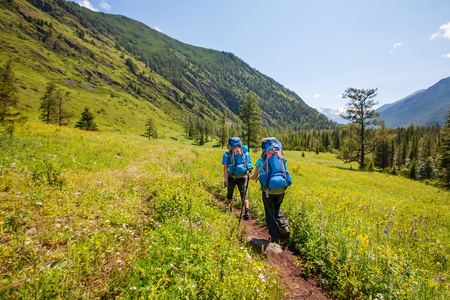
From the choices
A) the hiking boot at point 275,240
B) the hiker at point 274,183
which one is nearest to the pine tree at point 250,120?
the hiker at point 274,183

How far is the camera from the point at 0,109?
41.2ft

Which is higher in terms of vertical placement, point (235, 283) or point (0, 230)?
point (0, 230)

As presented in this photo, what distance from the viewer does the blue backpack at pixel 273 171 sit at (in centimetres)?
500

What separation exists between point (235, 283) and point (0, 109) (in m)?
19.2

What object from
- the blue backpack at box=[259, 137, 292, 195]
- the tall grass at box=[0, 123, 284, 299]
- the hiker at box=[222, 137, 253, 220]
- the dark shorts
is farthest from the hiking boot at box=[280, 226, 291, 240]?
A: the dark shorts

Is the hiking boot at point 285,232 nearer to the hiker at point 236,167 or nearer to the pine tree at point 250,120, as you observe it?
the hiker at point 236,167

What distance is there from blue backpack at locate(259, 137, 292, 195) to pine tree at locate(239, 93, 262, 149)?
104ft

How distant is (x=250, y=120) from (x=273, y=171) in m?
33.0

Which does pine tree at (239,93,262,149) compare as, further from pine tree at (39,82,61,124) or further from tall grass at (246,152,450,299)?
pine tree at (39,82,61,124)

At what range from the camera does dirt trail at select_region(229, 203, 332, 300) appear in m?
3.73

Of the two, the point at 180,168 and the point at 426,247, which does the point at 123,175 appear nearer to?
the point at 180,168

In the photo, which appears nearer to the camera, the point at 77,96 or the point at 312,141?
the point at 77,96

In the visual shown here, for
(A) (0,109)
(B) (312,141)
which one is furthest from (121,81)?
(A) (0,109)

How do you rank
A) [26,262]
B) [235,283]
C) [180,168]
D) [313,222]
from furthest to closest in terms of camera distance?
1. [180,168]
2. [313,222]
3. [235,283]
4. [26,262]
